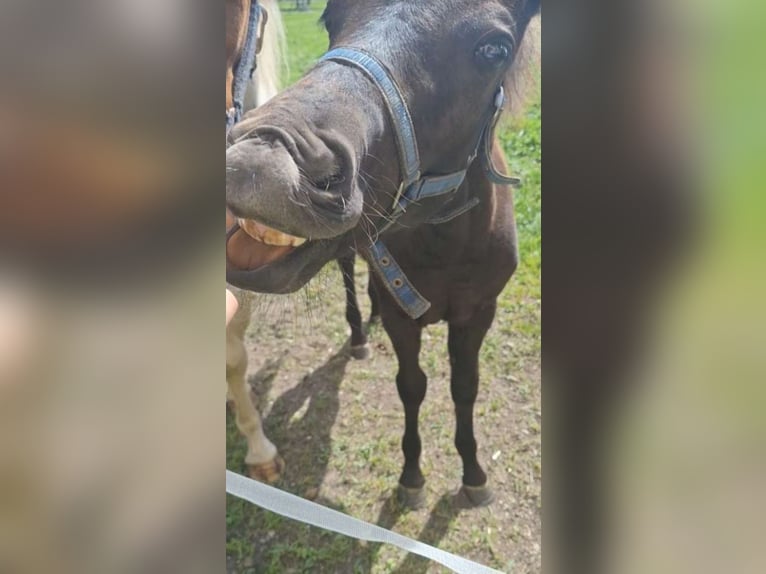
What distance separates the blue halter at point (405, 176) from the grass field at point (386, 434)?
16 centimetres

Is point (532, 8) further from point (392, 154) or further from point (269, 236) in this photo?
point (269, 236)

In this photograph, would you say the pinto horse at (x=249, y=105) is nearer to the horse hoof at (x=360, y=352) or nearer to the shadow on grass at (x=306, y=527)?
the shadow on grass at (x=306, y=527)

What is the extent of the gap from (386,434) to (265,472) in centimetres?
47

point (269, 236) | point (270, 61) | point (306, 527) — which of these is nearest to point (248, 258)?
point (269, 236)

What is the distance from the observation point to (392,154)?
1.02 m

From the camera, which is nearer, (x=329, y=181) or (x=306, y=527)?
(x=329, y=181)

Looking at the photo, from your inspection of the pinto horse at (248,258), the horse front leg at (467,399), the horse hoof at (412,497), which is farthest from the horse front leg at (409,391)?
the pinto horse at (248,258)

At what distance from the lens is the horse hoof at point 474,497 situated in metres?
1.70
